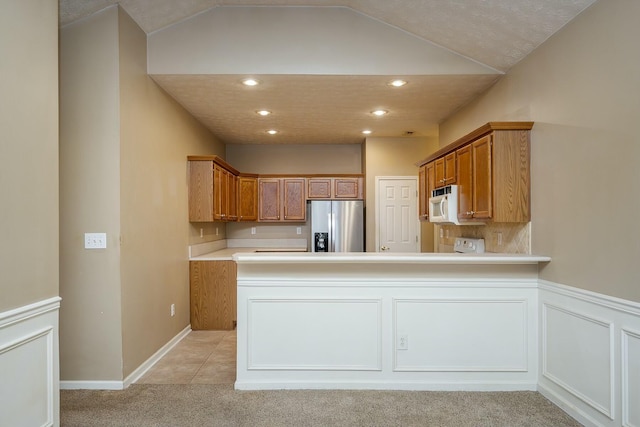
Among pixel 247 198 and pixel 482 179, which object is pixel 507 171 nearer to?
pixel 482 179

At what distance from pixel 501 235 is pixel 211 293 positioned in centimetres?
322

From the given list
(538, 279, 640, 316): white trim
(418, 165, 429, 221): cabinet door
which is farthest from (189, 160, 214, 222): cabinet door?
(538, 279, 640, 316): white trim

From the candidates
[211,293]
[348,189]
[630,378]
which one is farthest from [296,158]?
[630,378]

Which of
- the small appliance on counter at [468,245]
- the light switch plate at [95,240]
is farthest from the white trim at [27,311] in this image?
the small appliance on counter at [468,245]

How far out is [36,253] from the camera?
1917mm

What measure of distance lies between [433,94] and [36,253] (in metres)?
3.57

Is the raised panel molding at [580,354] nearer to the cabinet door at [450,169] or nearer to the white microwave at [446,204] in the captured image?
the white microwave at [446,204]

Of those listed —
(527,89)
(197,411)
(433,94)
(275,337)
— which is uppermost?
(433,94)

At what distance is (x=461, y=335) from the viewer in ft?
9.45

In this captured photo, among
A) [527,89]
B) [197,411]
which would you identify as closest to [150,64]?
[197,411]

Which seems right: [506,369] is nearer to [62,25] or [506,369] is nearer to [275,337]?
[275,337]

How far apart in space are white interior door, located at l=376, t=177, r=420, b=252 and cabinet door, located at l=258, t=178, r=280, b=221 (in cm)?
165

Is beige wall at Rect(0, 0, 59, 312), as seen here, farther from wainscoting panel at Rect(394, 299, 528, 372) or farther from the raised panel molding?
the raised panel molding

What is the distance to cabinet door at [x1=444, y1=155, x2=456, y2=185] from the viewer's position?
373 centimetres
